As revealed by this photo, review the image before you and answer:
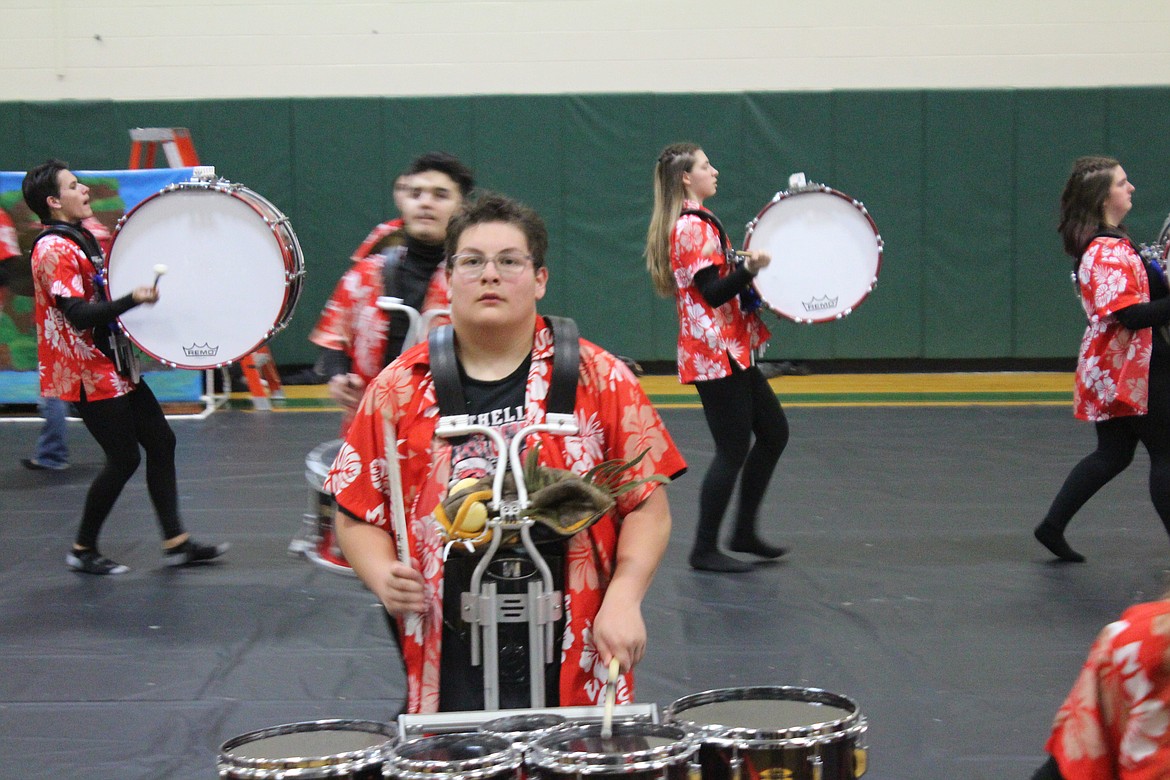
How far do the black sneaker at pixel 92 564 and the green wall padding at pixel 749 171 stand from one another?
21.7 ft

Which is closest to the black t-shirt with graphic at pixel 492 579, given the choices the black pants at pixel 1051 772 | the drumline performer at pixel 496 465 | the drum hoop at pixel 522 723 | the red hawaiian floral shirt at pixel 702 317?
the drumline performer at pixel 496 465

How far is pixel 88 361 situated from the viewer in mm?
5723

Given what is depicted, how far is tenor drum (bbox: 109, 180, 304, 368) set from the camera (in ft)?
17.3

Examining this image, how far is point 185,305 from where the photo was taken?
541 cm

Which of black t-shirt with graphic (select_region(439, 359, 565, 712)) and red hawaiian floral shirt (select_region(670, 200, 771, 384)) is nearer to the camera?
black t-shirt with graphic (select_region(439, 359, 565, 712))

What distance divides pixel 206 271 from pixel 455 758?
3835 millimetres

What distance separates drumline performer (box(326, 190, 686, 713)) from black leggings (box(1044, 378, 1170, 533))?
11.6 feet

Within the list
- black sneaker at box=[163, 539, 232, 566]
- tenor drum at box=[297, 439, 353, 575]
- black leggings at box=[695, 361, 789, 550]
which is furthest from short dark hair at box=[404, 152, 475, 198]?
black sneaker at box=[163, 539, 232, 566]

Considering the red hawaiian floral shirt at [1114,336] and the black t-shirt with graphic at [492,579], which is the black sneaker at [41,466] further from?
the black t-shirt with graphic at [492,579]

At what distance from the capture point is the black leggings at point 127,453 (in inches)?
227

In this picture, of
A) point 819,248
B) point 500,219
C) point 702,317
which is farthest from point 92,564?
point 500,219

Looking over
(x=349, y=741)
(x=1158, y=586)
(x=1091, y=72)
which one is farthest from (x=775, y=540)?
(x=1091, y=72)

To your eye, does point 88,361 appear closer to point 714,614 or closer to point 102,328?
point 102,328

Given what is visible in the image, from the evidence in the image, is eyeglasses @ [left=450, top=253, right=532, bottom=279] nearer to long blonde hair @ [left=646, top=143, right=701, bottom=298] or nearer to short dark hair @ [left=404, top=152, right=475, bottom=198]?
short dark hair @ [left=404, top=152, right=475, bottom=198]
